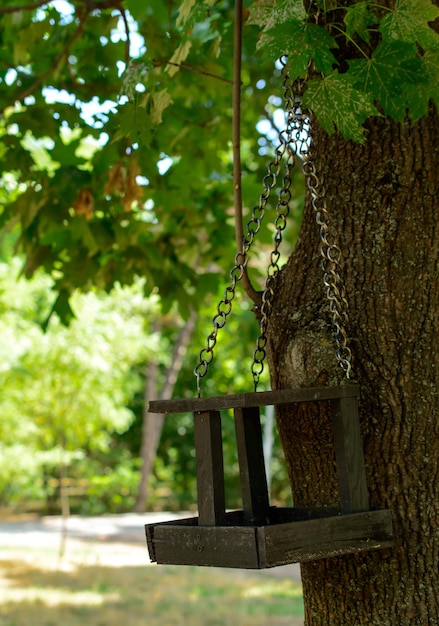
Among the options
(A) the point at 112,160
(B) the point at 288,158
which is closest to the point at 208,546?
(B) the point at 288,158

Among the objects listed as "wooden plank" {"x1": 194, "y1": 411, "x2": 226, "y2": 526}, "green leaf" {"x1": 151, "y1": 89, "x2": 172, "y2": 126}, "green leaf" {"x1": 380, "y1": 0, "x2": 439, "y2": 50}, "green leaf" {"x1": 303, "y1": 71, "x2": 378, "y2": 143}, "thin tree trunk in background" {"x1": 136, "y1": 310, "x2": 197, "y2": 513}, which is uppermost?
"thin tree trunk in background" {"x1": 136, "y1": 310, "x2": 197, "y2": 513}

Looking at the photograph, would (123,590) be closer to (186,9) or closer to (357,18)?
(186,9)

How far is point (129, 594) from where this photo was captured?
8930 mm

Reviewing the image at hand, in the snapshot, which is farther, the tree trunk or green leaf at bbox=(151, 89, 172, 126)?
green leaf at bbox=(151, 89, 172, 126)

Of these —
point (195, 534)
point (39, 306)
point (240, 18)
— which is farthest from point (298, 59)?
point (39, 306)

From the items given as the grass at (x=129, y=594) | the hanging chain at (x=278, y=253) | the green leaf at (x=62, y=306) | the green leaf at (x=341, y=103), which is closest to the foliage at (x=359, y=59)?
the green leaf at (x=341, y=103)

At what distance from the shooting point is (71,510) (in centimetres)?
2186

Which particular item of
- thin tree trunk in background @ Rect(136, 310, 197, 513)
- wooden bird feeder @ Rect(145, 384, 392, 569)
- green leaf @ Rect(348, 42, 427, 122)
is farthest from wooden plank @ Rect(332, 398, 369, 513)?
thin tree trunk in background @ Rect(136, 310, 197, 513)

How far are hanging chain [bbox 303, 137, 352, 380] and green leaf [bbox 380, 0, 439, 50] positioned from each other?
0.40m

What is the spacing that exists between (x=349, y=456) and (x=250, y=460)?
0.85 feet

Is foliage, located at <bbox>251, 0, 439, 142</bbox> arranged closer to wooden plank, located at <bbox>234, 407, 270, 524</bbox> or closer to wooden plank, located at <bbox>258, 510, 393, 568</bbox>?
wooden plank, located at <bbox>234, 407, 270, 524</bbox>

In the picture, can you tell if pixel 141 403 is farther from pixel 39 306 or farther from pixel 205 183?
pixel 205 183

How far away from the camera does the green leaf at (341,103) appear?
1.95m

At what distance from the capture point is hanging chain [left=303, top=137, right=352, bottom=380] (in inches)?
79.5
